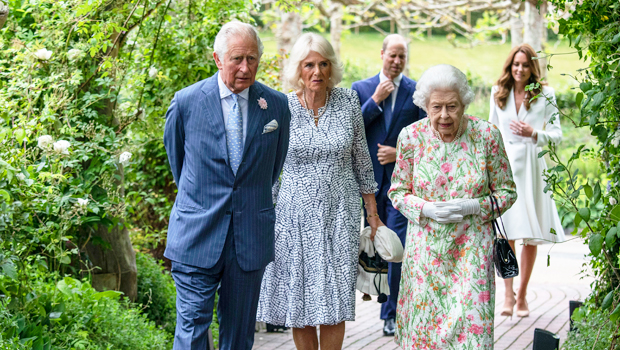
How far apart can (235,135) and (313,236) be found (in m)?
1.00

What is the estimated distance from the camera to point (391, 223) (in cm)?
587

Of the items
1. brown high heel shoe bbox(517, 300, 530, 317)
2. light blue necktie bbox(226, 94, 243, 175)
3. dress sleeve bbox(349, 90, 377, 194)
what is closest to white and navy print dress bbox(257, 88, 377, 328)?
dress sleeve bbox(349, 90, 377, 194)

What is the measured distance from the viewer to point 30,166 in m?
4.25

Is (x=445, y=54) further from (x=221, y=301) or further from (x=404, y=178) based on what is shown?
(x=221, y=301)

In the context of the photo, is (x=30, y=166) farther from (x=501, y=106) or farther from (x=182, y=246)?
(x=501, y=106)

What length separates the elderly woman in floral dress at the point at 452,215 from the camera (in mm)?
4027

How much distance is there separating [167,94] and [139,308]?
181cm

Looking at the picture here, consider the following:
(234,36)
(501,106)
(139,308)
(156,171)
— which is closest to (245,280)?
(234,36)

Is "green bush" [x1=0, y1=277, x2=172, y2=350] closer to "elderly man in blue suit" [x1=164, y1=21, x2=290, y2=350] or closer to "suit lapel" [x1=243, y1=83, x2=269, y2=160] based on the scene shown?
"elderly man in blue suit" [x1=164, y1=21, x2=290, y2=350]

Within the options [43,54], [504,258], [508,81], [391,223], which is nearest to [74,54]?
[43,54]

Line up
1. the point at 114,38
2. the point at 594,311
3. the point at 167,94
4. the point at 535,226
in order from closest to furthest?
1. the point at 594,311
2. the point at 114,38
3. the point at 167,94
4. the point at 535,226

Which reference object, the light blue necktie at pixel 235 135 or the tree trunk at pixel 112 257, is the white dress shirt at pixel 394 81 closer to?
the tree trunk at pixel 112 257

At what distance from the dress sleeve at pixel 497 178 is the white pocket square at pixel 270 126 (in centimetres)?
118

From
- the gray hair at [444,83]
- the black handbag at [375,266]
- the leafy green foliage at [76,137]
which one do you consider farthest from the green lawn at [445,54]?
the gray hair at [444,83]
